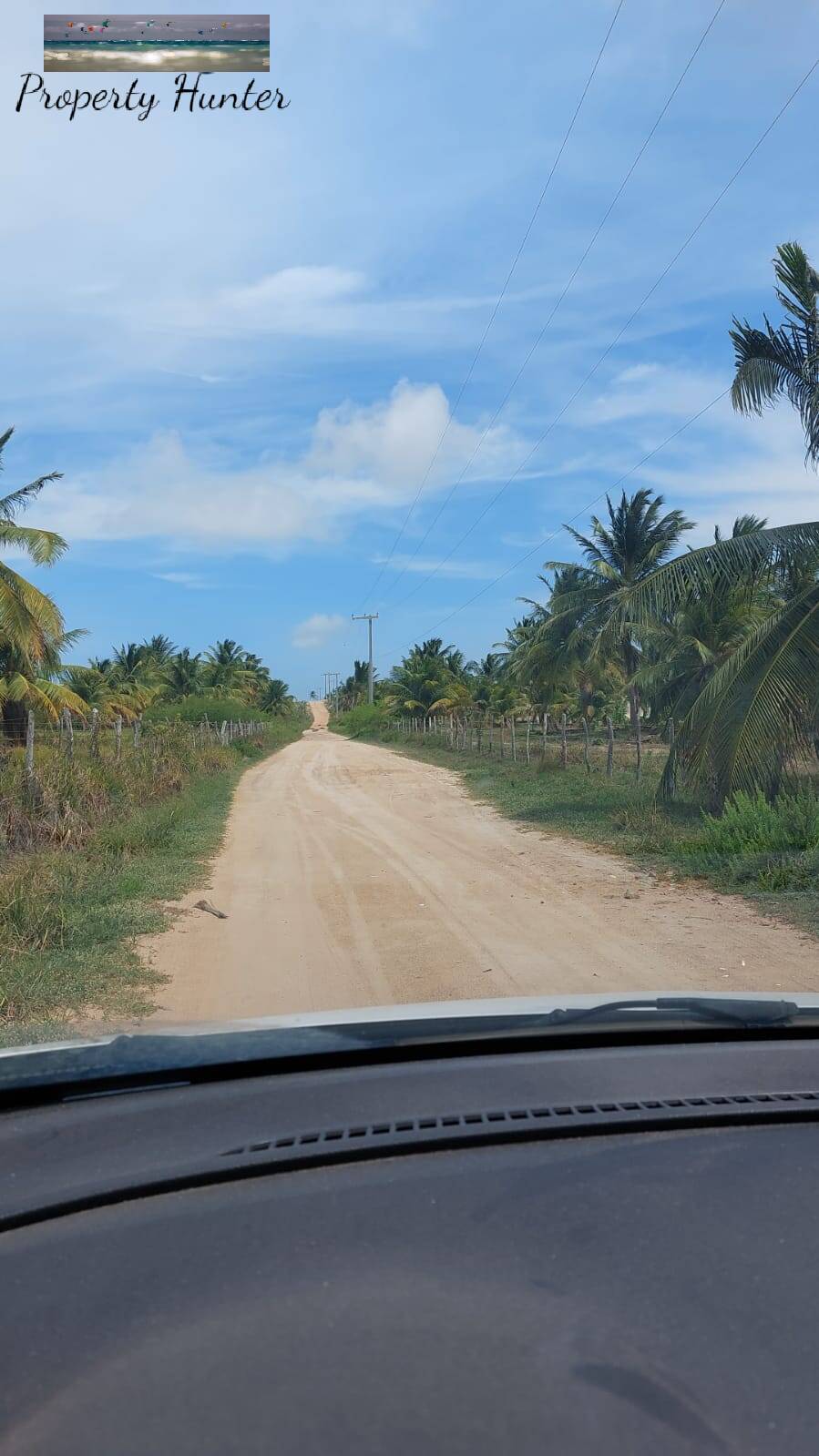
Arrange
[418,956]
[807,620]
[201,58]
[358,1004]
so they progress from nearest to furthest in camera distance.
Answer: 1. [358,1004]
2. [418,956]
3. [201,58]
4. [807,620]

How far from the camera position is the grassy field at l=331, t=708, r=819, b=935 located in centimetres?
1009

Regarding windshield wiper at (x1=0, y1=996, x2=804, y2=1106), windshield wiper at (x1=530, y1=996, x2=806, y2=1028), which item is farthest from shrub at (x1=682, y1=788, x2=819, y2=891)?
windshield wiper at (x1=0, y1=996, x2=804, y2=1106)

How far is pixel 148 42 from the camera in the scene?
8.55 metres

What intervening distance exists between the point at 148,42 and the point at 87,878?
6842mm

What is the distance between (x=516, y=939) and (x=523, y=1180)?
6.20 metres

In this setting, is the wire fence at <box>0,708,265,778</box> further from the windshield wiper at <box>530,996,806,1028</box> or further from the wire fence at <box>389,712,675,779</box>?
the windshield wiper at <box>530,996,806,1028</box>

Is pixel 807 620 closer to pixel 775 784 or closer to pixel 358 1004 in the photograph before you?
pixel 775 784

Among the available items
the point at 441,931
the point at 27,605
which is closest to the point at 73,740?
the point at 27,605

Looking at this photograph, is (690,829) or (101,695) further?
(101,695)

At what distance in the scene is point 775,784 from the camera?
12.8 m

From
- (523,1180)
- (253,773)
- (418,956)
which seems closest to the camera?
(523,1180)

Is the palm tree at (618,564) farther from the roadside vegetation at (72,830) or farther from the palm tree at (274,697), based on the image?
the palm tree at (274,697)

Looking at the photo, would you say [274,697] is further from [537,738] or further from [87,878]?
[87,878]

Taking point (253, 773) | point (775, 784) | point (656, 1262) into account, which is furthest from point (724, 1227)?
point (253, 773)
